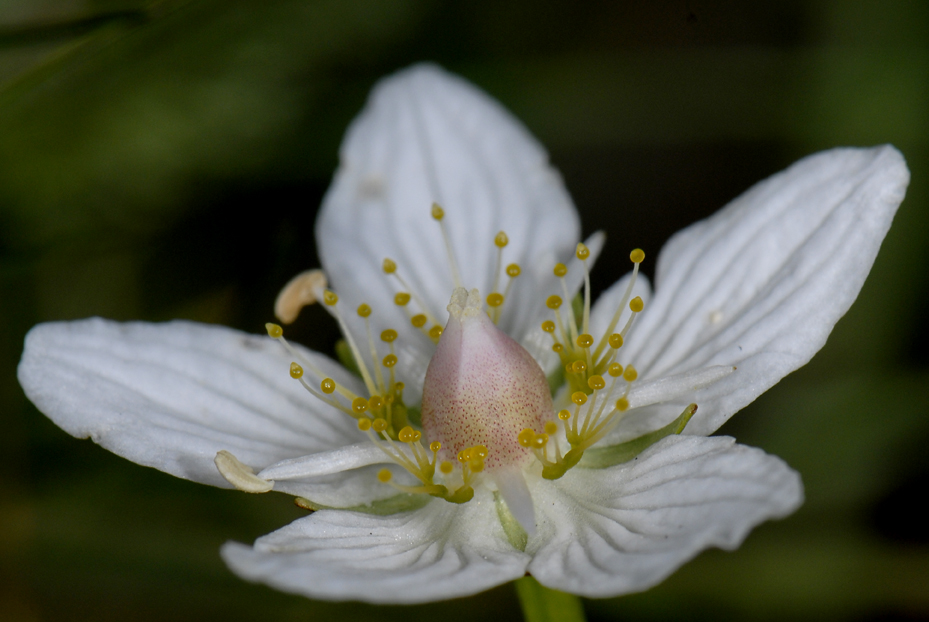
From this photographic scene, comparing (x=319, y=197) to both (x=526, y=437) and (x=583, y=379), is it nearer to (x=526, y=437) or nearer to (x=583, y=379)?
(x=583, y=379)

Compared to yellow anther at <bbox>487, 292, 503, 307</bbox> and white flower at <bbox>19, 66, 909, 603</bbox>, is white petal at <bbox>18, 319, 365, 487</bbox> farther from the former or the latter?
yellow anther at <bbox>487, 292, 503, 307</bbox>

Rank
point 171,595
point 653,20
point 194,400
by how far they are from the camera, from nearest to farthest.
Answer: point 194,400, point 171,595, point 653,20

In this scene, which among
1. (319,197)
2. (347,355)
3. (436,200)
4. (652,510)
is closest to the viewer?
(652,510)

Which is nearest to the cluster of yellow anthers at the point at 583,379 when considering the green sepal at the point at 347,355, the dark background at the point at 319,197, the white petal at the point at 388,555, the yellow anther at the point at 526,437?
the yellow anther at the point at 526,437

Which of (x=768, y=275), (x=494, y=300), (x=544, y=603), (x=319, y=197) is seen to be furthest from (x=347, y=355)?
(x=319, y=197)

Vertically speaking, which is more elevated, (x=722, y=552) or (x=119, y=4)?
(x=119, y=4)

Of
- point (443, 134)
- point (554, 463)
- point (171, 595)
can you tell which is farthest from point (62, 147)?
point (554, 463)

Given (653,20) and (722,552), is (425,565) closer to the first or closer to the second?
(722,552)
